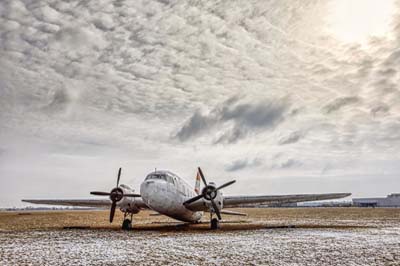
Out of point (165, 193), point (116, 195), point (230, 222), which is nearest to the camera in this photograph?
point (165, 193)

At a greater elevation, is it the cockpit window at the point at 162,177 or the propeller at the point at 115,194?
the cockpit window at the point at 162,177

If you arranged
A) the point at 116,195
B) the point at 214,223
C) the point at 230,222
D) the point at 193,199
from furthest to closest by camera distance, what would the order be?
1. the point at 230,222
2. the point at 116,195
3. the point at 214,223
4. the point at 193,199

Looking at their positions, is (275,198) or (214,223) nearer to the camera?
(214,223)

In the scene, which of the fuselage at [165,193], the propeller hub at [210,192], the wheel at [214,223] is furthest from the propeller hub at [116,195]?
the wheel at [214,223]

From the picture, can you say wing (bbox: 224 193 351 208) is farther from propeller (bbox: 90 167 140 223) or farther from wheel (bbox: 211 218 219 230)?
propeller (bbox: 90 167 140 223)

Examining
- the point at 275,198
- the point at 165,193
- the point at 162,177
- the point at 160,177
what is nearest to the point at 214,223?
the point at 165,193

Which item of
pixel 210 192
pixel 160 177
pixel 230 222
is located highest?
pixel 160 177

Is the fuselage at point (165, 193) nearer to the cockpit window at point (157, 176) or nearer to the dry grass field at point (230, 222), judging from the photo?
the cockpit window at point (157, 176)

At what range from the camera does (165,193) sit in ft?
82.5

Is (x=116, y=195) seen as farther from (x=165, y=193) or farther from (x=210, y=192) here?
(x=210, y=192)

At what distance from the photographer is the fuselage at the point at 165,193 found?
81.3ft

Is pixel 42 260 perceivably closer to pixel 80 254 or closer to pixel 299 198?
pixel 80 254

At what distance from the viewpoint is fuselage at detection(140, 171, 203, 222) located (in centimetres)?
2478

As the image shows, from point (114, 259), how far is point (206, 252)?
3715mm
